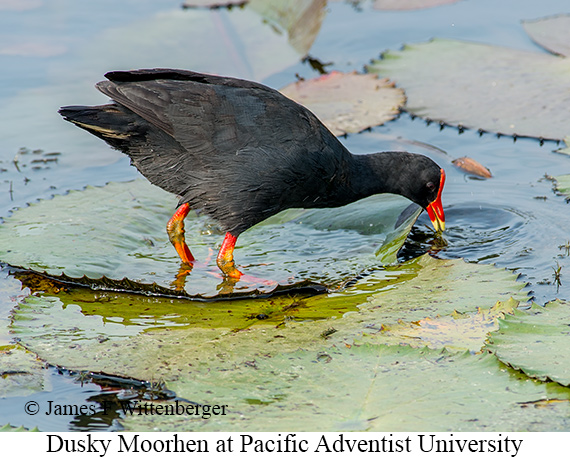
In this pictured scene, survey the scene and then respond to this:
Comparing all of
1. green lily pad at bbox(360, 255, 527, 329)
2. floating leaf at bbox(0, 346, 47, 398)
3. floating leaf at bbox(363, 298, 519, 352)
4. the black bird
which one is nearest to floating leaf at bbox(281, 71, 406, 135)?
the black bird

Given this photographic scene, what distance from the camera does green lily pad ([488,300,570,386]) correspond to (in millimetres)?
2545

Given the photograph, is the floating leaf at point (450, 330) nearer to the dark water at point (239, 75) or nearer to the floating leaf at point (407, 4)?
the dark water at point (239, 75)

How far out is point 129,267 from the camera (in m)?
3.74

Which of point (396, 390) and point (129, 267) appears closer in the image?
point (396, 390)

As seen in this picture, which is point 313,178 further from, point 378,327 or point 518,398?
point 518,398

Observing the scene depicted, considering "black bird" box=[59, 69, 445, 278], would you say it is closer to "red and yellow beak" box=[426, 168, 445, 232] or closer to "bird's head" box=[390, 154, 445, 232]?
"bird's head" box=[390, 154, 445, 232]

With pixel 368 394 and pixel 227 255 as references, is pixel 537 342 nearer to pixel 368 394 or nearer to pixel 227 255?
pixel 368 394

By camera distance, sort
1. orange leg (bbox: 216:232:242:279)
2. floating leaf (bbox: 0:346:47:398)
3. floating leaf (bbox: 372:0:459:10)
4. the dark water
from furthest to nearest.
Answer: floating leaf (bbox: 372:0:459:10) → the dark water → orange leg (bbox: 216:232:242:279) → floating leaf (bbox: 0:346:47:398)

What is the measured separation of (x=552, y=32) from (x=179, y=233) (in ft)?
13.0

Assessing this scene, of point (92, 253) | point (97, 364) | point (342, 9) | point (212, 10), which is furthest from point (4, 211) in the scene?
point (342, 9)

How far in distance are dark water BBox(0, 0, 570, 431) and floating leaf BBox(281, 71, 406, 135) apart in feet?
0.66

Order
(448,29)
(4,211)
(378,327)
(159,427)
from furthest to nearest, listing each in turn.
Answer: (448,29)
(4,211)
(378,327)
(159,427)

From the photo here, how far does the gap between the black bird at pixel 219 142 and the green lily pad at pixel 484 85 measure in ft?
5.28

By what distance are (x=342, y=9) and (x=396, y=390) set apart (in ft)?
18.9
